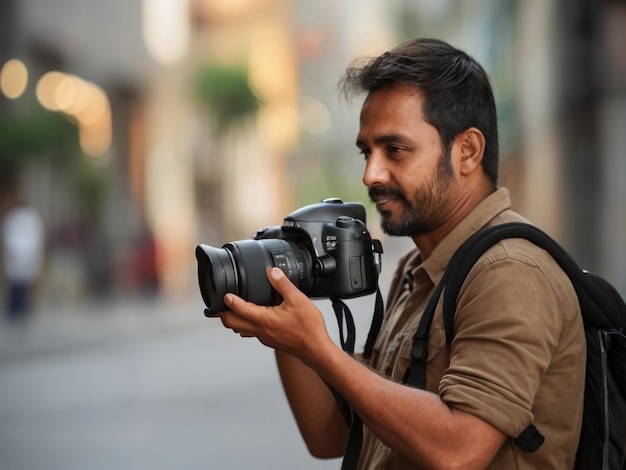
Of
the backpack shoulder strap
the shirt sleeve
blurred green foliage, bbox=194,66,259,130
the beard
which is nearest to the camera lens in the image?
the beard

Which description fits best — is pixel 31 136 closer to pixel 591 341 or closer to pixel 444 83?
pixel 444 83

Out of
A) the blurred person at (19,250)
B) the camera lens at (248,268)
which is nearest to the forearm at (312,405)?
the camera lens at (248,268)

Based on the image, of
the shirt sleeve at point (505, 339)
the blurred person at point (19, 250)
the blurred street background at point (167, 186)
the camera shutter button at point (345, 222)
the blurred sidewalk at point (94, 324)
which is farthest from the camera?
the blurred sidewalk at point (94, 324)

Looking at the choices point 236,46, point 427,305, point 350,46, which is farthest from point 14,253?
point 350,46

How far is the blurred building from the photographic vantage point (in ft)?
57.4

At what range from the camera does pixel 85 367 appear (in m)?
A: 10.9

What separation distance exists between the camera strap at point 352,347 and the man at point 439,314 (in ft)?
0.12

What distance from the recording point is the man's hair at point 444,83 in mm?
1910

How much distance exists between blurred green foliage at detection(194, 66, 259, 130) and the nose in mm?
32556

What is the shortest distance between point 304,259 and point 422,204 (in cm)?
29

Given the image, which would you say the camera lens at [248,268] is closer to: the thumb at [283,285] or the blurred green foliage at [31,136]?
the thumb at [283,285]

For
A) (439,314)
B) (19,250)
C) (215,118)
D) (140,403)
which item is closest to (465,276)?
A: (439,314)

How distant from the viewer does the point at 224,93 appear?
1375 inches

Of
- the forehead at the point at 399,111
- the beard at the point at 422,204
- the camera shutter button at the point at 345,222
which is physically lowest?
the camera shutter button at the point at 345,222
